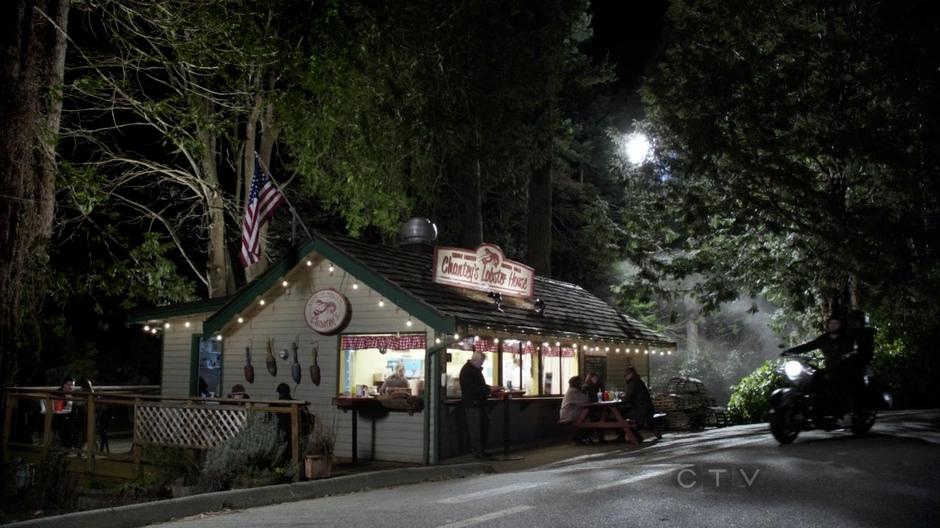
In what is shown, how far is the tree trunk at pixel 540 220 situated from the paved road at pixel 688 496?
55.6ft

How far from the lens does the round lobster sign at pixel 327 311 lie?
15.1 m

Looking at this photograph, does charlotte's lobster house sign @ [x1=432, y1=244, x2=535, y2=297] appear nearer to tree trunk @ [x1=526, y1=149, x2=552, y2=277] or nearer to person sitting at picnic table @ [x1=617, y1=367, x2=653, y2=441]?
person sitting at picnic table @ [x1=617, y1=367, x2=653, y2=441]

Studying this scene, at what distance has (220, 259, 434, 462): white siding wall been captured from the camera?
14430mm

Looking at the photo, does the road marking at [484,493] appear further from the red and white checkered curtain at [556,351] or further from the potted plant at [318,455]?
the red and white checkered curtain at [556,351]

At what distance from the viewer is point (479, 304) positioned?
51.5ft

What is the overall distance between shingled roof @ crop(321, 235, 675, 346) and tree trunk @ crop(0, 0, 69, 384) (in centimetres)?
566

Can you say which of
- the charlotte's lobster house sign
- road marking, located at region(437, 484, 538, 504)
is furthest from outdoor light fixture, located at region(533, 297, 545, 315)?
road marking, located at region(437, 484, 538, 504)

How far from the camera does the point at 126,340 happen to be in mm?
31000

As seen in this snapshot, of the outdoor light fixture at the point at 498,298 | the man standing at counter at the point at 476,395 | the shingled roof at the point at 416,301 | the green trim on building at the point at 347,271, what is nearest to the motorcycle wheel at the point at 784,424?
the man standing at counter at the point at 476,395

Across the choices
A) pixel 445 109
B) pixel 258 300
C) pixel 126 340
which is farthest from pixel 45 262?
pixel 126 340

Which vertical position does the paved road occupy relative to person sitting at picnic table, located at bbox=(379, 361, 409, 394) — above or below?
below

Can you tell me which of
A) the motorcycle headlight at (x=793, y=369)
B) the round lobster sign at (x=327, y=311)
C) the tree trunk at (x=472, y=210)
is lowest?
the motorcycle headlight at (x=793, y=369)

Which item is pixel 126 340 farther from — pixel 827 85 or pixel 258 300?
pixel 827 85

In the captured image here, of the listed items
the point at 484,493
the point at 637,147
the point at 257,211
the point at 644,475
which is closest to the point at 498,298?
the point at 257,211
